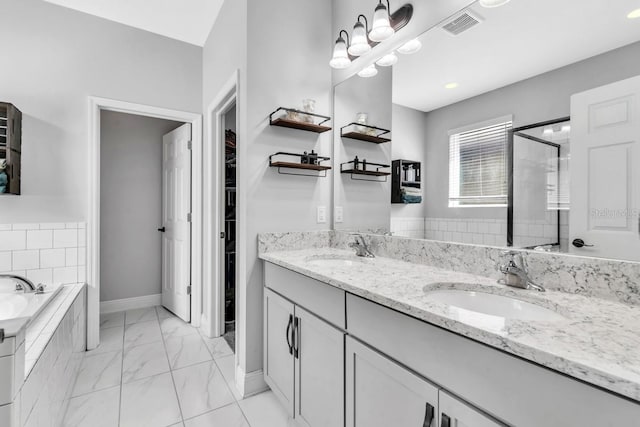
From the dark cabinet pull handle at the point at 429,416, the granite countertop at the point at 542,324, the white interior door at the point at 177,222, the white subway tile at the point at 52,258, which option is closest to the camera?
the granite countertop at the point at 542,324

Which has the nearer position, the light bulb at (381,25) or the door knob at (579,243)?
the door knob at (579,243)

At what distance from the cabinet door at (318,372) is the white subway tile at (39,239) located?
2227mm

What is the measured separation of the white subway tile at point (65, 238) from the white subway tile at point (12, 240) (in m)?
0.18

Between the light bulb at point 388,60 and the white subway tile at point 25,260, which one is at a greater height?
the light bulb at point 388,60

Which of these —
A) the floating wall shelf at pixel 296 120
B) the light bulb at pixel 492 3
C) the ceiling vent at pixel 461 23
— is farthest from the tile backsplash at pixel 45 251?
the light bulb at pixel 492 3

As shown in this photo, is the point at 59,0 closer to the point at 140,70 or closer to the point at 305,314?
the point at 140,70

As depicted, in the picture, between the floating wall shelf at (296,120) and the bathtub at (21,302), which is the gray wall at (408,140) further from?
the bathtub at (21,302)

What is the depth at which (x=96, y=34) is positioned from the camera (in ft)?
8.33

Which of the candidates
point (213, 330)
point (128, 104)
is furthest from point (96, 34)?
point (213, 330)

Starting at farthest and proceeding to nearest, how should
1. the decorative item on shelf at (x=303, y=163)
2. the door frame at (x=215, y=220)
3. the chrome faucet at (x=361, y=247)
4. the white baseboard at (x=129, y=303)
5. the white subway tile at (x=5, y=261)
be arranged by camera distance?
the white baseboard at (x=129, y=303), the door frame at (x=215, y=220), the white subway tile at (x=5, y=261), the decorative item on shelf at (x=303, y=163), the chrome faucet at (x=361, y=247)

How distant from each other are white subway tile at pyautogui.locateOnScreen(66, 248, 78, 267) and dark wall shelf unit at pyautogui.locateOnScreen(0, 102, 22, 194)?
1.83ft

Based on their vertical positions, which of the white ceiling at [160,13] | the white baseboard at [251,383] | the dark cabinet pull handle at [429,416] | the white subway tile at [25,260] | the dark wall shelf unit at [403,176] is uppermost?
the white ceiling at [160,13]

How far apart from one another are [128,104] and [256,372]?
247 cm

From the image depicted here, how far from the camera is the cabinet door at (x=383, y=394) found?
842mm
